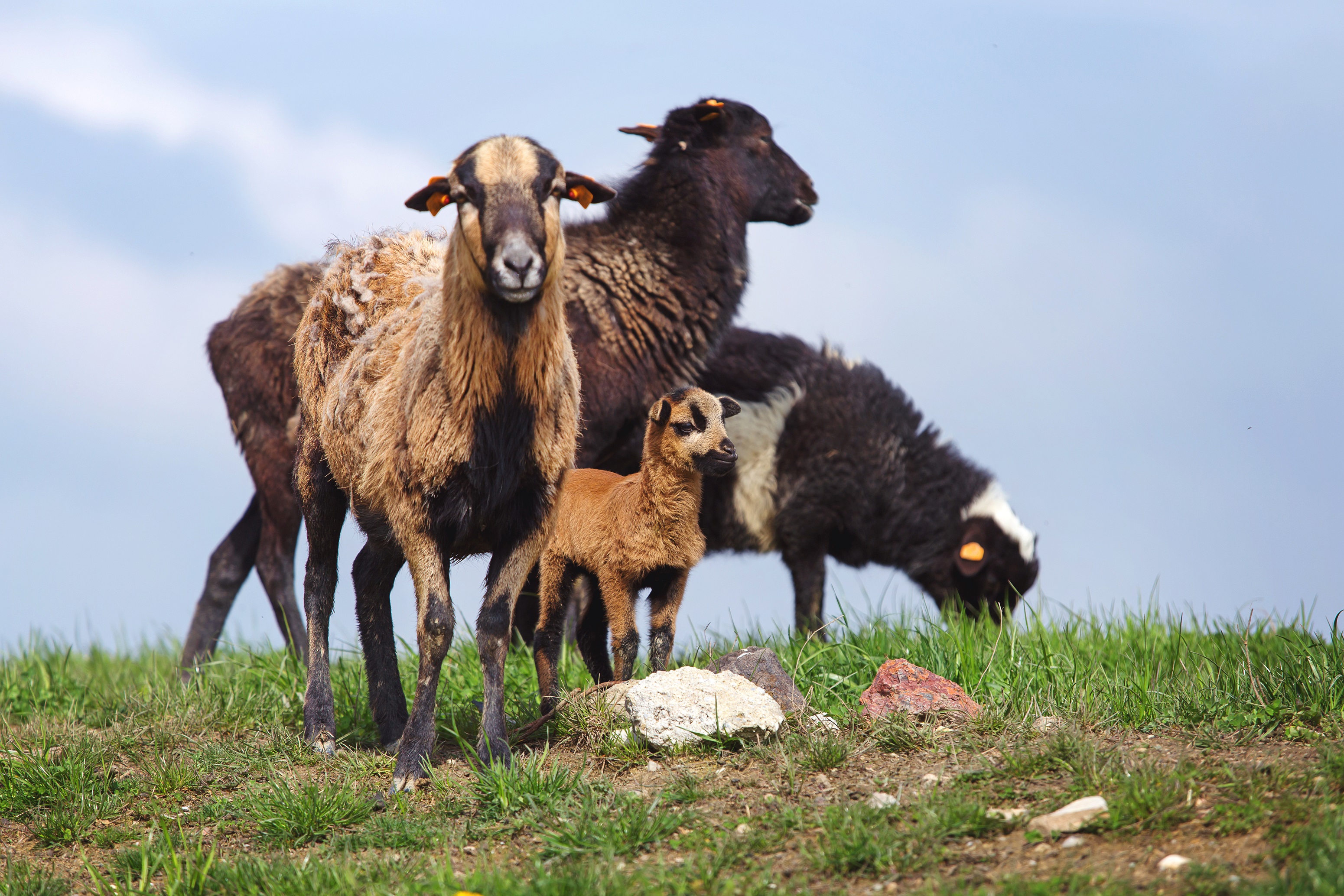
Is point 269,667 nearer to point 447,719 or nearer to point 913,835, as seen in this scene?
point 447,719

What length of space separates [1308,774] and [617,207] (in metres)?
5.73

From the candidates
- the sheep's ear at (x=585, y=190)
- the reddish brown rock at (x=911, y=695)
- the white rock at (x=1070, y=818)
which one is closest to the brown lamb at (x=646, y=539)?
the reddish brown rock at (x=911, y=695)

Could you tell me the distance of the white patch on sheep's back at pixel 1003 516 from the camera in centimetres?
984

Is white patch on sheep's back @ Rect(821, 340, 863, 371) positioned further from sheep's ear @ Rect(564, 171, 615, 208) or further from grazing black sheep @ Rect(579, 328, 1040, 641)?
sheep's ear @ Rect(564, 171, 615, 208)

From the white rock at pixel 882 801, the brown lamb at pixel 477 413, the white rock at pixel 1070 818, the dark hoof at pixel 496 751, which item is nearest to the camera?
the white rock at pixel 1070 818

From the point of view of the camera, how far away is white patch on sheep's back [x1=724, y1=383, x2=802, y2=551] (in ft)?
31.5

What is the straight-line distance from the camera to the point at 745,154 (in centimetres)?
828

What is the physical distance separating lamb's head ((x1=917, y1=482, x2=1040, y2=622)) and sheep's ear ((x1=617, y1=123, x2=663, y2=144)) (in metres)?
4.15

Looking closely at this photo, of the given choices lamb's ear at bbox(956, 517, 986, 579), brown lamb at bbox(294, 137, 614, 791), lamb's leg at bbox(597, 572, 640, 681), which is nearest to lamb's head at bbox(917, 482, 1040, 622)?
lamb's ear at bbox(956, 517, 986, 579)

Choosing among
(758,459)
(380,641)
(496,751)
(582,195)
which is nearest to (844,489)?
(758,459)

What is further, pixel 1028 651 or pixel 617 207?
pixel 617 207

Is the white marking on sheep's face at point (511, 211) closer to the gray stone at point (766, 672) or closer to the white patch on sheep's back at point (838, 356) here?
the gray stone at point (766, 672)

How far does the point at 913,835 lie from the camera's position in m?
3.64

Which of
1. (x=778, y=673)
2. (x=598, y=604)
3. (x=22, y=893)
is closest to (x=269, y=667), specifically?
(x=598, y=604)
